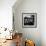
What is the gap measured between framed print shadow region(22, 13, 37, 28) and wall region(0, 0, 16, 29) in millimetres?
1331

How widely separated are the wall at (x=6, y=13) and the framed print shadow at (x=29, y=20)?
133 centimetres

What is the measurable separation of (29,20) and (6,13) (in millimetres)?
1573

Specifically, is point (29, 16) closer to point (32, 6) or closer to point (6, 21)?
point (32, 6)

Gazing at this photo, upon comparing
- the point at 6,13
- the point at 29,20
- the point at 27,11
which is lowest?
the point at 29,20

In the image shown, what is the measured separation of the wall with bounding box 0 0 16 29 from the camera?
4.43 m

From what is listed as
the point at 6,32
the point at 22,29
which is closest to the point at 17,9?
the point at 22,29

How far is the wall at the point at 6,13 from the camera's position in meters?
4.43

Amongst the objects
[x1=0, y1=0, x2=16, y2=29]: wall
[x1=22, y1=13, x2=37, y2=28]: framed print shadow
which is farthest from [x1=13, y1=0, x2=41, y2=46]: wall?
[x1=0, y1=0, x2=16, y2=29]: wall

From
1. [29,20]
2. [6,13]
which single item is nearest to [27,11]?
[29,20]

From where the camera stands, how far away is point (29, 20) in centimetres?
571

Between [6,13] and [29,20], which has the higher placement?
[6,13]

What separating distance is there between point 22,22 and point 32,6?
0.94 meters

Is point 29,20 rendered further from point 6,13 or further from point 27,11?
point 6,13

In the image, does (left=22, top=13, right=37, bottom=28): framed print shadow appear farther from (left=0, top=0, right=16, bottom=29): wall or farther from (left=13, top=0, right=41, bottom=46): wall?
(left=0, top=0, right=16, bottom=29): wall
